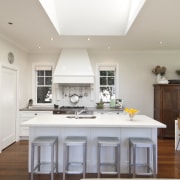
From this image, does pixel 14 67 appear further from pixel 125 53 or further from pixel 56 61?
pixel 125 53

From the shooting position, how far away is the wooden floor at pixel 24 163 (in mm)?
3457

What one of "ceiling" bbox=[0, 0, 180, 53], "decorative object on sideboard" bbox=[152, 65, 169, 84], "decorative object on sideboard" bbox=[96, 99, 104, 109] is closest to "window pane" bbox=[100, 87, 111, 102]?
"decorative object on sideboard" bbox=[96, 99, 104, 109]

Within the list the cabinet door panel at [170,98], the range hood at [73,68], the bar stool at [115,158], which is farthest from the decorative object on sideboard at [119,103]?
the bar stool at [115,158]

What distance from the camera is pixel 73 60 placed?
6066mm

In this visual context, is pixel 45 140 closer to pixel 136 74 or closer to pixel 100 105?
pixel 100 105

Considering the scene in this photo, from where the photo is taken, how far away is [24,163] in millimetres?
4012

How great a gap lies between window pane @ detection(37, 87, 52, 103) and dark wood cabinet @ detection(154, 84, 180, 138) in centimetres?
329

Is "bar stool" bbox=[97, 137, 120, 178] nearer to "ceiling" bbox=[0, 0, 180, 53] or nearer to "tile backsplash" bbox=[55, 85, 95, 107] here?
"ceiling" bbox=[0, 0, 180, 53]

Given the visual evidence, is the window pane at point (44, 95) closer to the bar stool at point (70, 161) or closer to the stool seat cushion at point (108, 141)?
the bar stool at point (70, 161)

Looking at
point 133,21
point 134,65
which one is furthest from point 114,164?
point 134,65

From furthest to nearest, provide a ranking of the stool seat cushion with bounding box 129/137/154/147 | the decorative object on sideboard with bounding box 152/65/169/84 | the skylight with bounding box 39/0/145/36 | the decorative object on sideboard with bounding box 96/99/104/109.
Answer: the decorative object on sideboard with bounding box 152/65/169/84 → the decorative object on sideboard with bounding box 96/99/104/109 → the skylight with bounding box 39/0/145/36 → the stool seat cushion with bounding box 129/137/154/147

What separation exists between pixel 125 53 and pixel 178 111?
2.28 m

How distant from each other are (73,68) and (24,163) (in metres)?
2.91

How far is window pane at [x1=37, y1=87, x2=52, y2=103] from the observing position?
6.65m
